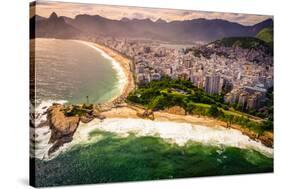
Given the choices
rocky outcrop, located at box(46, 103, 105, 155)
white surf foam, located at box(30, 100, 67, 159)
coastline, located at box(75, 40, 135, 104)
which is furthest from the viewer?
coastline, located at box(75, 40, 135, 104)

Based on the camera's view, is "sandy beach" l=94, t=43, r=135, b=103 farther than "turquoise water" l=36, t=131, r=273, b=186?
Yes

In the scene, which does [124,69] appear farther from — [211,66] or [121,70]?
[211,66]

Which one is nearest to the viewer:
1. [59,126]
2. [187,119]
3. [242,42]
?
[59,126]

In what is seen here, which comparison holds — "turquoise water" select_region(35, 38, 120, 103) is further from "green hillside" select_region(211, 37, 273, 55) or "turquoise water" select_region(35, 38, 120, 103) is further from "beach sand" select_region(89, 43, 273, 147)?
"green hillside" select_region(211, 37, 273, 55)

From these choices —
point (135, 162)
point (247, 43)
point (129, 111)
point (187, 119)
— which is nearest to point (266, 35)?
point (247, 43)

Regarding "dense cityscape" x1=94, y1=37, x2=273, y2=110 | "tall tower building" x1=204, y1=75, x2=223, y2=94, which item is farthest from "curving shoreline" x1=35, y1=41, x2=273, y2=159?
"tall tower building" x1=204, y1=75, x2=223, y2=94

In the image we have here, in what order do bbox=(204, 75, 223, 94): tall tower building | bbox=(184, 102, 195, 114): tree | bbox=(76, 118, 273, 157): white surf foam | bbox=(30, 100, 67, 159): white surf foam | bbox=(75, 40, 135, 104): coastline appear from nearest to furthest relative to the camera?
bbox=(30, 100, 67, 159): white surf foam
bbox=(76, 118, 273, 157): white surf foam
bbox=(75, 40, 135, 104): coastline
bbox=(184, 102, 195, 114): tree
bbox=(204, 75, 223, 94): tall tower building
